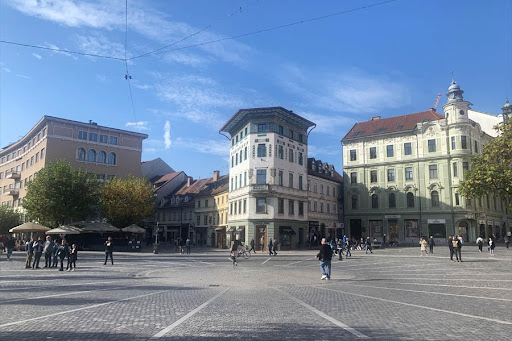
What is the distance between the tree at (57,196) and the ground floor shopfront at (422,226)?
1517 inches

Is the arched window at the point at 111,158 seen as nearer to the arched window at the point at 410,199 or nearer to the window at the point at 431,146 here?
the arched window at the point at 410,199

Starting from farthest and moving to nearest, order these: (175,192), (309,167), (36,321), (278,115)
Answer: (175,192)
(309,167)
(278,115)
(36,321)

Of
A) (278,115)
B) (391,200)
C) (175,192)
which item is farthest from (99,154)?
(391,200)

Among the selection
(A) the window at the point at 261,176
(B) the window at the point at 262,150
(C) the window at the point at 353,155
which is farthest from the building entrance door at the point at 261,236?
(C) the window at the point at 353,155

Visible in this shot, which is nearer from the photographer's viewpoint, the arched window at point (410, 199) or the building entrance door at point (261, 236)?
the building entrance door at point (261, 236)

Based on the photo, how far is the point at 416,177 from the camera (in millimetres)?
56000

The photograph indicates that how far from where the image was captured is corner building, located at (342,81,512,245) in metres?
52.1

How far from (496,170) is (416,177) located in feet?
92.6

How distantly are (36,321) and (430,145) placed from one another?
5521cm

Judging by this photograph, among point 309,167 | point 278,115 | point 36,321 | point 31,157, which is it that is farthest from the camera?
point 31,157

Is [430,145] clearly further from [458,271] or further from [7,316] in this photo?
[7,316]

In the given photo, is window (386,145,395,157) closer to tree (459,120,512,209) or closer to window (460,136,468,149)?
window (460,136,468,149)

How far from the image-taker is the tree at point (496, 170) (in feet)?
91.4

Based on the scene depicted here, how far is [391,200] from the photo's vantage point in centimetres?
5816
